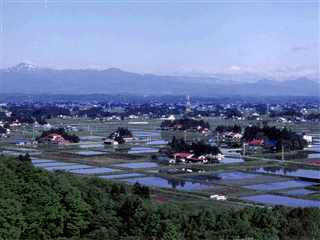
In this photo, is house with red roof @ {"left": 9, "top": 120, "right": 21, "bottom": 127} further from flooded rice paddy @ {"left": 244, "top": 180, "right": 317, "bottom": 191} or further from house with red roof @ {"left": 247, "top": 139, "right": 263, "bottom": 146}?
flooded rice paddy @ {"left": 244, "top": 180, "right": 317, "bottom": 191}

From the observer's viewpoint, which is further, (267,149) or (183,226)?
(267,149)

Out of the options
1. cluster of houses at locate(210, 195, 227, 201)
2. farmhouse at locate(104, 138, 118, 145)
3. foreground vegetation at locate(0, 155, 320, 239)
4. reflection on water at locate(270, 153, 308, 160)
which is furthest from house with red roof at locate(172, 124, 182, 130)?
foreground vegetation at locate(0, 155, 320, 239)

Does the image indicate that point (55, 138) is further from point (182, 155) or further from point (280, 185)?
point (280, 185)

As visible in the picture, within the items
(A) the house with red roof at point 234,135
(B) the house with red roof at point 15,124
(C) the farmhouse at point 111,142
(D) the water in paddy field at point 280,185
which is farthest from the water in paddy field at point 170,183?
(B) the house with red roof at point 15,124

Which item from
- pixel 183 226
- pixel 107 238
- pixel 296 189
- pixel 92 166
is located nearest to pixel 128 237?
pixel 107 238

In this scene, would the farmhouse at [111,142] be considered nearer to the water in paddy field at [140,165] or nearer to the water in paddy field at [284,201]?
the water in paddy field at [140,165]

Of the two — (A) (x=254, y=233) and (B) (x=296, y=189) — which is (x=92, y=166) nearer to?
(B) (x=296, y=189)
